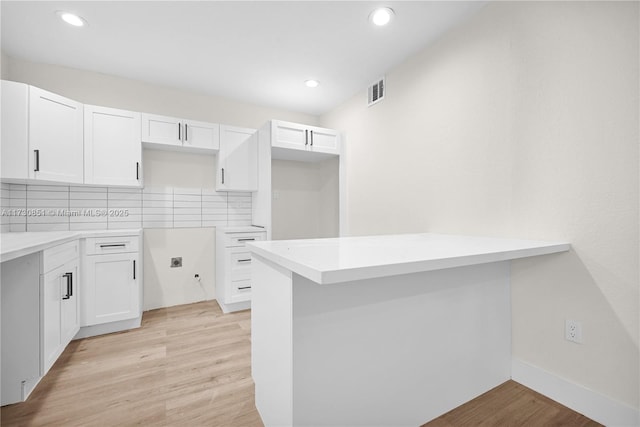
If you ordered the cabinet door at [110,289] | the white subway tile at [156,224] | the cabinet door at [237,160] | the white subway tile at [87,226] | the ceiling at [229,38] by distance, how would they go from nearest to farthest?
the ceiling at [229,38], the cabinet door at [110,289], the white subway tile at [87,226], the white subway tile at [156,224], the cabinet door at [237,160]

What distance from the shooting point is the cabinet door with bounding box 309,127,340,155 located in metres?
3.25

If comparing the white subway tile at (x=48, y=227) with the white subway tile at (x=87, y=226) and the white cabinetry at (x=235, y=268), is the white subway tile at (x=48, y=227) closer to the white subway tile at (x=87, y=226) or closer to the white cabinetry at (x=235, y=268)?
the white subway tile at (x=87, y=226)

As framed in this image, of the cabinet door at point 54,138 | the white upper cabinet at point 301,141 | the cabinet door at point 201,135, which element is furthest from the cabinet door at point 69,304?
the white upper cabinet at point 301,141

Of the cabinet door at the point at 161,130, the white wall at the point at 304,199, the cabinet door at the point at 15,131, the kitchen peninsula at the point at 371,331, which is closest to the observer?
the kitchen peninsula at the point at 371,331

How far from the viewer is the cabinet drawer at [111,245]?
239cm

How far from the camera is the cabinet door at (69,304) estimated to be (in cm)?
198

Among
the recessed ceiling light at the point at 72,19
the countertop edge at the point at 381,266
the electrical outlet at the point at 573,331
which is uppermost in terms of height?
the recessed ceiling light at the point at 72,19

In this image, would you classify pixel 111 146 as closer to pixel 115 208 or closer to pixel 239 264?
pixel 115 208

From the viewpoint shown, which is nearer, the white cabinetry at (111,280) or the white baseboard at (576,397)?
the white baseboard at (576,397)

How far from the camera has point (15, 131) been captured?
2129 mm

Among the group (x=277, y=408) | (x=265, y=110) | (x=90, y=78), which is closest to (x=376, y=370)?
(x=277, y=408)

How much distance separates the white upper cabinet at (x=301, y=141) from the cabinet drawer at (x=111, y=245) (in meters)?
1.66

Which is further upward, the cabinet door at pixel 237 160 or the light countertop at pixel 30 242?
the cabinet door at pixel 237 160

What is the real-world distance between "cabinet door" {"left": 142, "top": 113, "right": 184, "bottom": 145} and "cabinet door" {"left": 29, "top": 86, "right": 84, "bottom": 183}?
508 mm
